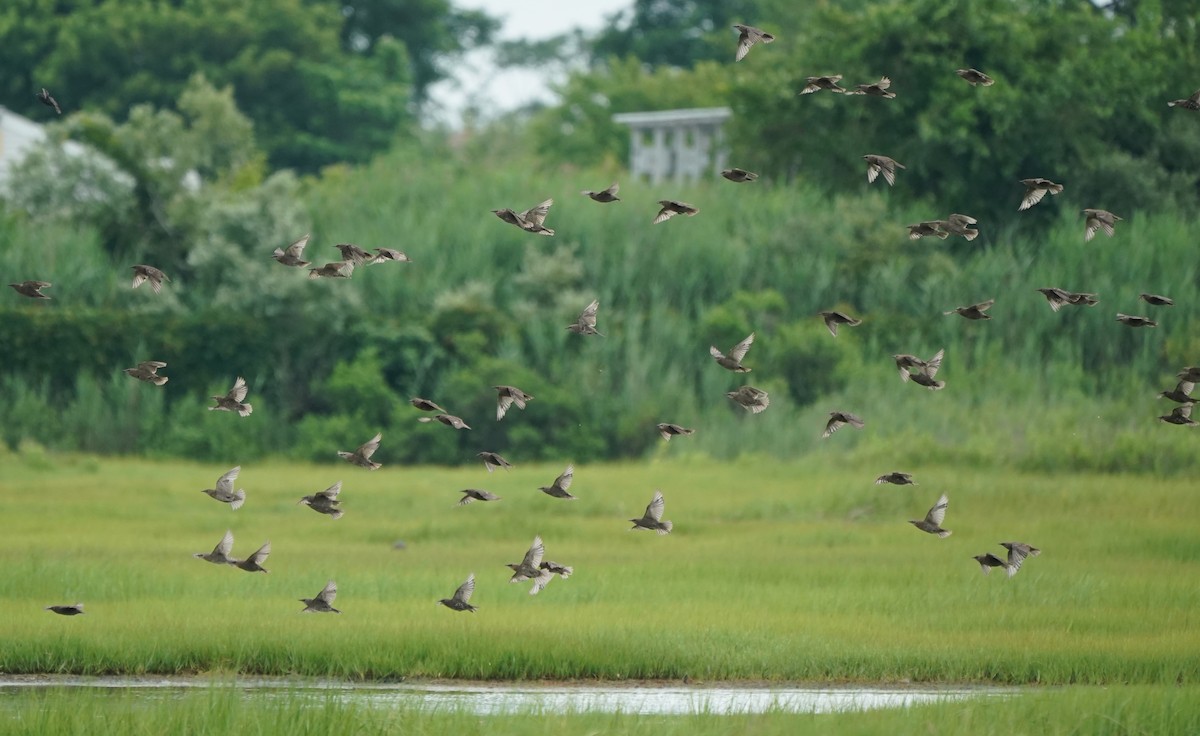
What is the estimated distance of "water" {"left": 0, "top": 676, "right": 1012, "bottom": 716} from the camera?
12.2m

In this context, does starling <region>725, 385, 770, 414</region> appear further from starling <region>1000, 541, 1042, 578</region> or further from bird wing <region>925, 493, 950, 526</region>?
starling <region>1000, 541, 1042, 578</region>

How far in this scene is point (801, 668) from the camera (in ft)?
45.2

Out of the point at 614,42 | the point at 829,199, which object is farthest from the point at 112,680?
the point at 614,42

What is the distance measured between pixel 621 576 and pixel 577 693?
4.82 metres

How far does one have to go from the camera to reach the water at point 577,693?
12.2 m

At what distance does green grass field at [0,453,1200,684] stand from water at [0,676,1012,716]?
0.21m

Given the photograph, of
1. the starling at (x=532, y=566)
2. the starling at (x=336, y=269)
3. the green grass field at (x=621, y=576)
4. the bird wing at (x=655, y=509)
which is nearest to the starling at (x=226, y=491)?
the green grass field at (x=621, y=576)

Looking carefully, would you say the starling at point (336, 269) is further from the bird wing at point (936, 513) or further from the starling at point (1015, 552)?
the starling at point (1015, 552)

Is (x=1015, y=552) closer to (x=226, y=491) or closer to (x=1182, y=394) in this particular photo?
(x=1182, y=394)

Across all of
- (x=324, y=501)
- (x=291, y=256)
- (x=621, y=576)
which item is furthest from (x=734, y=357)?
(x=621, y=576)

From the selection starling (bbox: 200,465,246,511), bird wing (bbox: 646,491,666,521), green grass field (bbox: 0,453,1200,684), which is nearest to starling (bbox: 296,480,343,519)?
starling (bbox: 200,465,246,511)

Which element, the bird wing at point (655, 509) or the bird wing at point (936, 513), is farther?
the bird wing at point (936, 513)

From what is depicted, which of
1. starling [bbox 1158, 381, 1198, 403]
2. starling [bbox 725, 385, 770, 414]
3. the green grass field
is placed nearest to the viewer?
the green grass field

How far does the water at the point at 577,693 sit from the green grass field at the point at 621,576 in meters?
0.21
